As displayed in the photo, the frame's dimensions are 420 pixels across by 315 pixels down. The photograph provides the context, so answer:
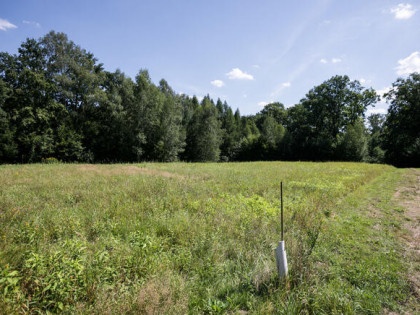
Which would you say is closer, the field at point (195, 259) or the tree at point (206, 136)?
the field at point (195, 259)

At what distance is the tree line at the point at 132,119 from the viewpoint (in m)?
26.8

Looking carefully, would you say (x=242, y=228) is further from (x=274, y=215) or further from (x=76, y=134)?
(x=76, y=134)

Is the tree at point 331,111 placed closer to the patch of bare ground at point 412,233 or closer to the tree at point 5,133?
the patch of bare ground at point 412,233

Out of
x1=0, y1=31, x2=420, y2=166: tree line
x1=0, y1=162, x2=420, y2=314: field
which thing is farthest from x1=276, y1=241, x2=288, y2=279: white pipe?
x1=0, y1=31, x2=420, y2=166: tree line

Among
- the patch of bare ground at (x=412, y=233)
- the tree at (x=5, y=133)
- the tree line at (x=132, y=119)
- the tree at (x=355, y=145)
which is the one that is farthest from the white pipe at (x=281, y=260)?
the tree at (x=355, y=145)

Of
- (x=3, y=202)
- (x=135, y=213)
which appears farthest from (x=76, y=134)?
(x=135, y=213)

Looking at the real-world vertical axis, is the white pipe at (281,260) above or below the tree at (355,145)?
below

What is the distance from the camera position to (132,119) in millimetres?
32562

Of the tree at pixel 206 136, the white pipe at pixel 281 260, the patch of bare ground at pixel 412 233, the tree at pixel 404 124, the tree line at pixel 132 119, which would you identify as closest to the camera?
the white pipe at pixel 281 260

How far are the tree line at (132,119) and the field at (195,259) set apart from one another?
27.5 metres

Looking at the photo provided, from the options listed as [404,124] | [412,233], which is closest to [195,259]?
[412,233]

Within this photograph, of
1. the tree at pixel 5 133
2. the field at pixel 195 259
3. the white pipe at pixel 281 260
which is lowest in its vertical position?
the field at pixel 195 259

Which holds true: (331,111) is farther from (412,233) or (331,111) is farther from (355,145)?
(412,233)

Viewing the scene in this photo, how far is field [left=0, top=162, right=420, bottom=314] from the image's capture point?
2494 mm
